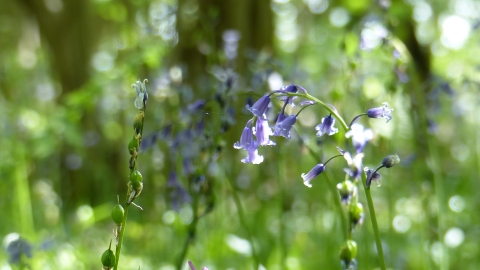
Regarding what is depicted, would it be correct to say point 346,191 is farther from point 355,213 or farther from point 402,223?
point 402,223

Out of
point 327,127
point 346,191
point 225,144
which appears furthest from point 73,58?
point 346,191

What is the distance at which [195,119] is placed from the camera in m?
2.25

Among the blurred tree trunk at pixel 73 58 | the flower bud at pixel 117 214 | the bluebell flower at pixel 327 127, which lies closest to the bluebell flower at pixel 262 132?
the bluebell flower at pixel 327 127

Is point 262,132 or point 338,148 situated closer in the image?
point 338,148

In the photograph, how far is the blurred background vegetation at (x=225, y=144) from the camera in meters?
2.54

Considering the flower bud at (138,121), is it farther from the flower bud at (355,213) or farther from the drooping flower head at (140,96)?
the flower bud at (355,213)

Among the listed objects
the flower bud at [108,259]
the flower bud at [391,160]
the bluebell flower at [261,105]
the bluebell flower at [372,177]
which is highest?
the bluebell flower at [261,105]

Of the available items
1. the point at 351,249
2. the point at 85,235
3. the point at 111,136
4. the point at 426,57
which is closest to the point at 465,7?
the point at 426,57

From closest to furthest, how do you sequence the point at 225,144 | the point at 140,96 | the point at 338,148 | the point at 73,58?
the point at 140,96 < the point at 338,148 < the point at 225,144 < the point at 73,58

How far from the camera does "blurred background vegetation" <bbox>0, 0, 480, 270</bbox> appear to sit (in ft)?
8.34

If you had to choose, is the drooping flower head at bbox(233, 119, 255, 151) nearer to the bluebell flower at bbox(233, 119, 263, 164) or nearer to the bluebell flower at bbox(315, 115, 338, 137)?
the bluebell flower at bbox(233, 119, 263, 164)

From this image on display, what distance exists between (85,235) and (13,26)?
332 inches

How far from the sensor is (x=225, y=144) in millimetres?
2000

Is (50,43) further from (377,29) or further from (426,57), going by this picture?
(377,29)
